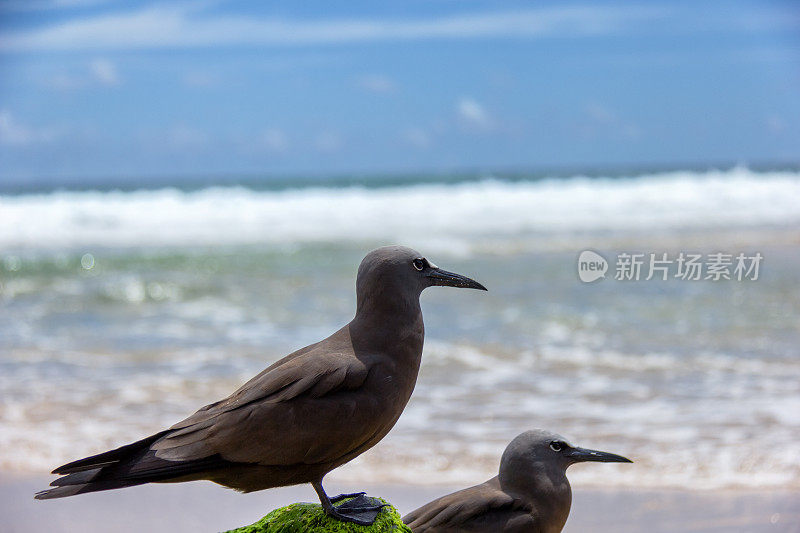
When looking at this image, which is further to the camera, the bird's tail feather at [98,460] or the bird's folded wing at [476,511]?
the bird's folded wing at [476,511]

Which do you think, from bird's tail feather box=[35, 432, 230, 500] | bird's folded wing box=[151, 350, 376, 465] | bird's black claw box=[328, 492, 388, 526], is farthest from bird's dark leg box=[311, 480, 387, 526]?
bird's tail feather box=[35, 432, 230, 500]

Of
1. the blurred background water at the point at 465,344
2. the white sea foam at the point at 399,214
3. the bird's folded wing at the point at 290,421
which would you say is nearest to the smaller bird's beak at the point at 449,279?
the bird's folded wing at the point at 290,421

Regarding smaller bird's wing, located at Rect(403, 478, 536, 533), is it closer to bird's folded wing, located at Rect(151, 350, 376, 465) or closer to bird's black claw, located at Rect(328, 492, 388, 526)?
bird's black claw, located at Rect(328, 492, 388, 526)

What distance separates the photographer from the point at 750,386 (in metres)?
6.44

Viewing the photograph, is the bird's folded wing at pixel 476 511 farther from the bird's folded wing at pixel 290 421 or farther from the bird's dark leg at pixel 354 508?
the bird's folded wing at pixel 290 421

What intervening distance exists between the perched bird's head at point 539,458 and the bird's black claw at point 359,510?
49 cm

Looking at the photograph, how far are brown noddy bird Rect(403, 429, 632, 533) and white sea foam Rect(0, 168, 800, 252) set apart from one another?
1256cm

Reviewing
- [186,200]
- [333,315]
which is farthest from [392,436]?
[186,200]

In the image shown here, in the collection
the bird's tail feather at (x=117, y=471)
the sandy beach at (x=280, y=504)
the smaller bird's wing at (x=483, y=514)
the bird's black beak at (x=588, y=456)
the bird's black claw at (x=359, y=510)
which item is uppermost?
the bird's tail feather at (x=117, y=471)

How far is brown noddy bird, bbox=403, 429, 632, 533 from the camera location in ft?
9.53

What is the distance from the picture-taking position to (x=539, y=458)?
9.68 ft

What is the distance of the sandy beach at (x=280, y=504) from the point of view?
4.34m

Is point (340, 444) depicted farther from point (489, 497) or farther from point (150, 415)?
point (150, 415)

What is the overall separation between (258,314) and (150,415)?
3656 millimetres
